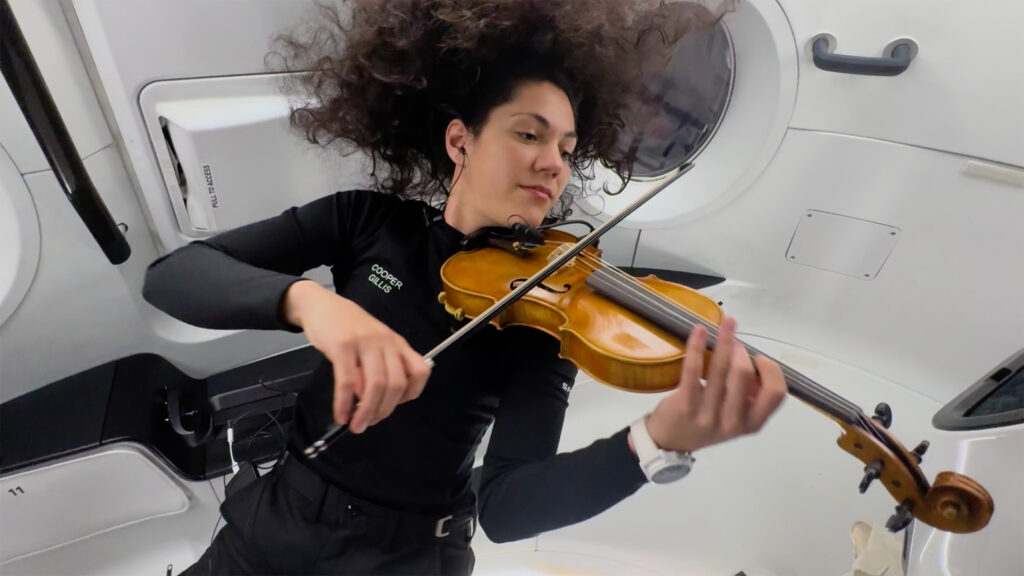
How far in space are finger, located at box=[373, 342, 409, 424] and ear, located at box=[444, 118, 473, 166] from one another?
0.37 metres

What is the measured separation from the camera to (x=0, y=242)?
0.88 m

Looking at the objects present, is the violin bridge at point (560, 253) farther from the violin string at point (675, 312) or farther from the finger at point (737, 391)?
the finger at point (737, 391)

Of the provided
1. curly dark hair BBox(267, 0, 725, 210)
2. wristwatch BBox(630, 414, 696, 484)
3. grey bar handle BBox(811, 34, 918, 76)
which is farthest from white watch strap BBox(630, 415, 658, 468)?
grey bar handle BBox(811, 34, 918, 76)

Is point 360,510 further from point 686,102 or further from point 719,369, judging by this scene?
point 686,102

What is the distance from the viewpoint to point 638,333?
66cm

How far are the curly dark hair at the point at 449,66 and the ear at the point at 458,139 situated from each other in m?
0.01

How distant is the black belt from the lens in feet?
2.38

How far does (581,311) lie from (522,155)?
21 cm

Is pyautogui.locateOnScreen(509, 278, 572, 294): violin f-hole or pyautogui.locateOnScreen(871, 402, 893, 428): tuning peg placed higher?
pyautogui.locateOnScreen(509, 278, 572, 294): violin f-hole

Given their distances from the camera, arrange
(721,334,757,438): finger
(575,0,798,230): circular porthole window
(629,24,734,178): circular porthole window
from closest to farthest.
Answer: (721,334,757,438): finger
(575,0,798,230): circular porthole window
(629,24,734,178): circular porthole window

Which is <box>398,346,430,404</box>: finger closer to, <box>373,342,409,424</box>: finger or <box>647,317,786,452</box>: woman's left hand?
<box>373,342,409,424</box>: finger

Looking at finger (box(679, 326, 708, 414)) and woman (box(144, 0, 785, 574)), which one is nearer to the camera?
finger (box(679, 326, 708, 414))

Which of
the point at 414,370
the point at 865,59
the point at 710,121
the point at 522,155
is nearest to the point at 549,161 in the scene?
the point at 522,155

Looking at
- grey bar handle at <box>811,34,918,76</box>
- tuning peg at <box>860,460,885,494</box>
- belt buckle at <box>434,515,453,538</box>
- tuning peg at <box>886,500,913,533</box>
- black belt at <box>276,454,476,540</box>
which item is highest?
grey bar handle at <box>811,34,918,76</box>
